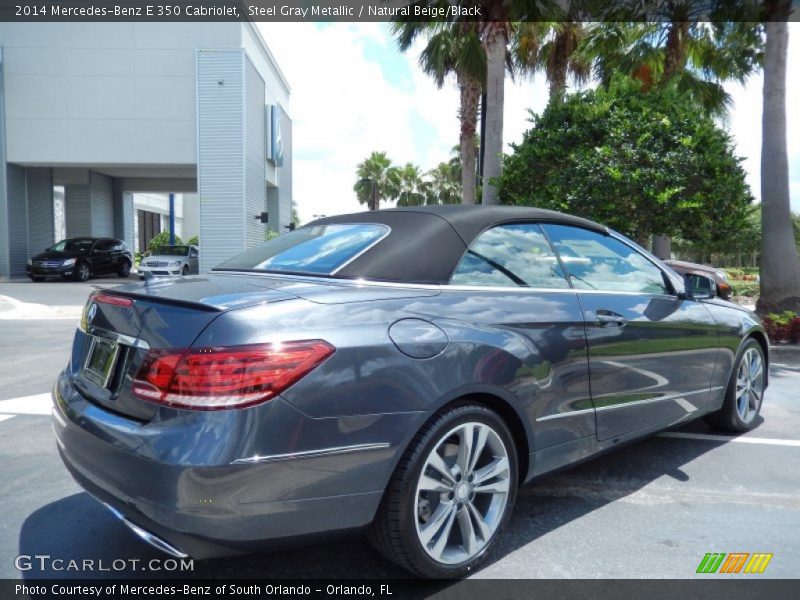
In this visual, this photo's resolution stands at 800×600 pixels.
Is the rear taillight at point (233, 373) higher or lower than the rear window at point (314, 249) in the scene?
lower

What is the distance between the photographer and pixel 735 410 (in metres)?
4.42

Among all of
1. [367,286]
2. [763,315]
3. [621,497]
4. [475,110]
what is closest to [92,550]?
[367,286]

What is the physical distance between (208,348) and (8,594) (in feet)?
4.58

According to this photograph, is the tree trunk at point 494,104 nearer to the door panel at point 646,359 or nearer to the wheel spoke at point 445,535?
the door panel at point 646,359

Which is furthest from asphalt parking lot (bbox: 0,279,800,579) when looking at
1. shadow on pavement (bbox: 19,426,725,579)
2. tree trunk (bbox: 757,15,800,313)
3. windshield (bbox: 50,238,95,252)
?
windshield (bbox: 50,238,95,252)

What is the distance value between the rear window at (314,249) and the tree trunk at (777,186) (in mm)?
8439

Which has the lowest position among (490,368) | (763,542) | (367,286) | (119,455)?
(763,542)

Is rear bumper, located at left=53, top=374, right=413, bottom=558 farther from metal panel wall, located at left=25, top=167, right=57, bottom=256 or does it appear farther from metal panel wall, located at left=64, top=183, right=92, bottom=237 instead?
metal panel wall, located at left=64, top=183, right=92, bottom=237

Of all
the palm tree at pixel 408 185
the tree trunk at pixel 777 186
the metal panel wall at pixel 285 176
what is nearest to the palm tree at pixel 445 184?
the palm tree at pixel 408 185

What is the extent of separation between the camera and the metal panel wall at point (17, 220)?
23719mm

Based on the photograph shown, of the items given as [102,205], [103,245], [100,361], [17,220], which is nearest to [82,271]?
[103,245]

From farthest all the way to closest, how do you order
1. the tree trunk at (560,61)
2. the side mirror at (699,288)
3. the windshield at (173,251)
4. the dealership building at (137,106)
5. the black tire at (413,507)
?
the dealership building at (137,106), the windshield at (173,251), the tree trunk at (560,61), the side mirror at (699,288), the black tire at (413,507)

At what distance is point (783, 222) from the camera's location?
30.3 ft

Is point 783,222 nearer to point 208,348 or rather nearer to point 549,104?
point 549,104
